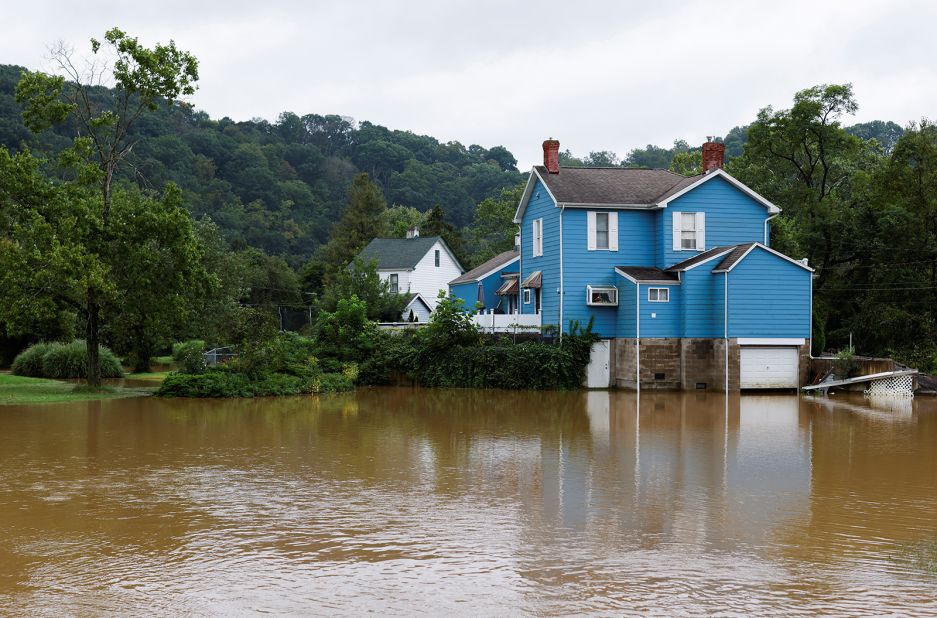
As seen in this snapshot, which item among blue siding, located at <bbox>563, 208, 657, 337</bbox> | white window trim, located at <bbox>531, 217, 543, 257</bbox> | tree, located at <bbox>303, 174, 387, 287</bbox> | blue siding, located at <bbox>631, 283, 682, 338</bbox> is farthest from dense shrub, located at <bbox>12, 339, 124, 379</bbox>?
tree, located at <bbox>303, 174, 387, 287</bbox>

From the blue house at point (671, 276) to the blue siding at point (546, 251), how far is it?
0.20ft

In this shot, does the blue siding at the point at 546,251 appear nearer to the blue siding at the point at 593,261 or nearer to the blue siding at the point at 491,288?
the blue siding at the point at 593,261

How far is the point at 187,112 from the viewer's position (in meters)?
130

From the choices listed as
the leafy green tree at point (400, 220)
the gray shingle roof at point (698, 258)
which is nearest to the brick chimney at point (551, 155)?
the gray shingle roof at point (698, 258)

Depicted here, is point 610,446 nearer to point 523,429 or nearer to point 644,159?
point 523,429

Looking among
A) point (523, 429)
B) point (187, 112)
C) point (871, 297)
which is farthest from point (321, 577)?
point (187, 112)

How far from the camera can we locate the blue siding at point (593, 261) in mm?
38469

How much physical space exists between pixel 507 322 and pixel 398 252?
28.3 metres

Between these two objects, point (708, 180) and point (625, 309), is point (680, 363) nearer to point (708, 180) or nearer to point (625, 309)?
point (625, 309)

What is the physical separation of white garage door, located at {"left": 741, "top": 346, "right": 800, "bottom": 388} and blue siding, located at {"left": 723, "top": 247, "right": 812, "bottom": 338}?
0.72 meters

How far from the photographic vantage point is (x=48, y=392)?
33719 mm

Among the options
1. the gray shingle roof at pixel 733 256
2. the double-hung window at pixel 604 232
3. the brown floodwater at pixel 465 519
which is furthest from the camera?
the double-hung window at pixel 604 232

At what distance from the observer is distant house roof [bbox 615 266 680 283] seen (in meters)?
37.3

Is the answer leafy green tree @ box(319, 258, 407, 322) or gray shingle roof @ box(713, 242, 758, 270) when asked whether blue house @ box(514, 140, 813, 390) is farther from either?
leafy green tree @ box(319, 258, 407, 322)
